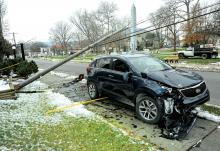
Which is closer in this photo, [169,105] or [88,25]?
[169,105]

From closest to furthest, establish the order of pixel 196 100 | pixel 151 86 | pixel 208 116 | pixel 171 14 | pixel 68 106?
pixel 196 100, pixel 151 86, pixel 208 116, pixel 68 106, pixel 171 14

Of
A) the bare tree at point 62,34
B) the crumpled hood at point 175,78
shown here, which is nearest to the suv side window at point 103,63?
the crumpled hood at point 175,78

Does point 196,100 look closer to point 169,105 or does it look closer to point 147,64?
point 169,105

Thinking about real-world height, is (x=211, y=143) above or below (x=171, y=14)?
below

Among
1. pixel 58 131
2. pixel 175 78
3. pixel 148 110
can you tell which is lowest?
pixel 58 131

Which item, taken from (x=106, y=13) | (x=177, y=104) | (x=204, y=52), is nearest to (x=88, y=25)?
(x=106, y=13)

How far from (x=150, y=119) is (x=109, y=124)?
1035mm

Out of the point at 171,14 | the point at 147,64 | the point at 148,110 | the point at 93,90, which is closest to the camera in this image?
the point at 148,110

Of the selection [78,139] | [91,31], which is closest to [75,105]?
[78,139]

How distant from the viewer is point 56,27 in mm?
87375

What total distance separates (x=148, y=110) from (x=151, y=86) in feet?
2.07

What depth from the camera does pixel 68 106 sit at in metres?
7.29

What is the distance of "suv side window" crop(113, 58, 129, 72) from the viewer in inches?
256

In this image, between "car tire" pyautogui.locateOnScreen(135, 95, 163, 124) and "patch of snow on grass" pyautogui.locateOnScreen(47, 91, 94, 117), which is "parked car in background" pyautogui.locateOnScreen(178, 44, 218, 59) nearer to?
"patch of snow on grass" pyautogui.locateOnScreen(47, 91, 94, 117)
